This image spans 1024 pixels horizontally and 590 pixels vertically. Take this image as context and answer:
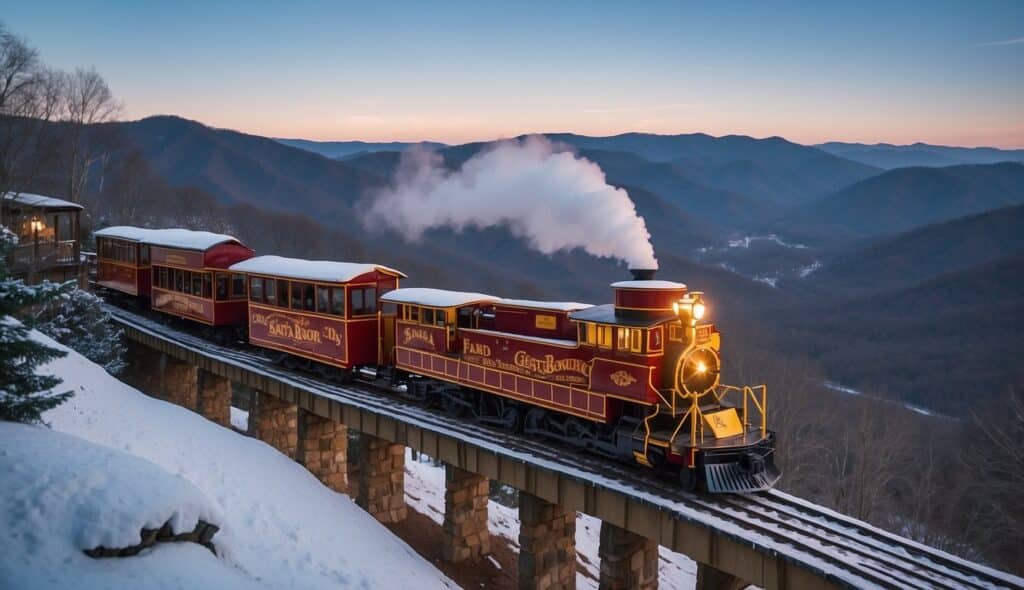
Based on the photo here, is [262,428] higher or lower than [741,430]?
lower

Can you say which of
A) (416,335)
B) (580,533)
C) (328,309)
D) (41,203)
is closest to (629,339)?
(416,335)

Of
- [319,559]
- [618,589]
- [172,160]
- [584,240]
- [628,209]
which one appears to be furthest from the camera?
[172,160]

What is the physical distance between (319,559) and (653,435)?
7.40 metres

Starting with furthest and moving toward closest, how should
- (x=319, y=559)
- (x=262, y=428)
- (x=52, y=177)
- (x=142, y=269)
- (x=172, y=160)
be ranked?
1. (x=172, y=160)
2. (x=52, y=177)
3. (x=142, y=269)
4. (x=262, y=428)
5. (x=319, y=559)

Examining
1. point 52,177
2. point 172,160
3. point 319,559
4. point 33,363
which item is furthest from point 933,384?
point 172,160

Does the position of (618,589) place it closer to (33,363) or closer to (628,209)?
(628,209)

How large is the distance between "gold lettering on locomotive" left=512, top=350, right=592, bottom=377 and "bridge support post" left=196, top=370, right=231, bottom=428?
1616 centimetres

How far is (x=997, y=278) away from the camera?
72.7 metres

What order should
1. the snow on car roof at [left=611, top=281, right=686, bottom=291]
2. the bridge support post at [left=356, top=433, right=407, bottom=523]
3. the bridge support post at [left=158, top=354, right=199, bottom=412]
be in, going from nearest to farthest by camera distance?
the snow on car roof at [left=611, top=281, right=686, bottom=291]
the bridge support post at [left=356, top=433, right=407, bottom=523]
the bridge support post at [left=158, top=354, right=199, bottom=412]

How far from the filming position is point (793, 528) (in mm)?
12922

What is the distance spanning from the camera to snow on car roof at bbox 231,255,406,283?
22.6m

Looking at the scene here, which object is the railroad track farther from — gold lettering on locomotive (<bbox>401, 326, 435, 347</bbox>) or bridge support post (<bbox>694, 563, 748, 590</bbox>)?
bridge support post (<bbox>694, 563, 748, 590</bbox>)

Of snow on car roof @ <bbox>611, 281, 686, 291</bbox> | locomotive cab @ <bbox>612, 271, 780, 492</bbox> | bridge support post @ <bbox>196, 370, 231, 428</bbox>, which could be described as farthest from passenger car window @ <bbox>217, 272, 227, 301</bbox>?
snow on car roof @ <bbox>611, 281, 686, 291</bbox>

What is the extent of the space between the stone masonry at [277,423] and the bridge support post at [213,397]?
406cm
